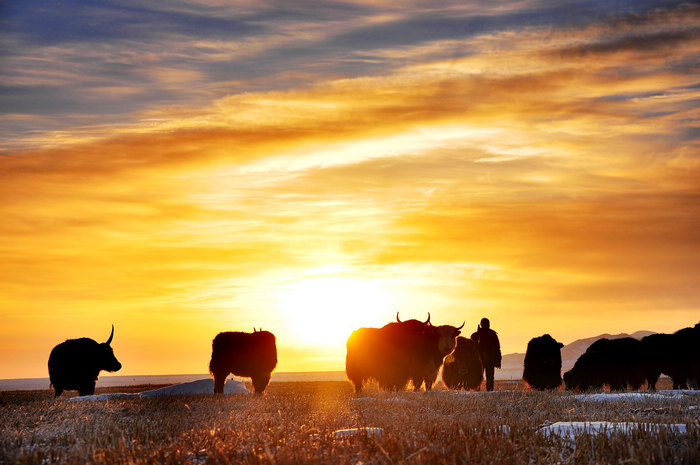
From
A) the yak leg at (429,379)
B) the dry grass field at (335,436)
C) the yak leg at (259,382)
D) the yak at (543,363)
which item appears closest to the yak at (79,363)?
the yak leg at (259,382)

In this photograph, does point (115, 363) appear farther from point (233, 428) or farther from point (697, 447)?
point (697, 447)

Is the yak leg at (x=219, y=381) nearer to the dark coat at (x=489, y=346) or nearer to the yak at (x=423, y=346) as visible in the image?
the yak at (x=423, y=346)

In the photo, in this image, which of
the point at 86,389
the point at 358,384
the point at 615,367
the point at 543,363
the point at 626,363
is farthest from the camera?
the point at 543,363

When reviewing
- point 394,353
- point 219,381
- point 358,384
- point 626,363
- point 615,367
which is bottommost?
point 358,384

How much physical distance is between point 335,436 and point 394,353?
50.0 feet

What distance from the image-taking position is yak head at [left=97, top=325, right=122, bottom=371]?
28328mm

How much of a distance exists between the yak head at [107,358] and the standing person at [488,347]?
49.2 ft

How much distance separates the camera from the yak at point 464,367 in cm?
3072

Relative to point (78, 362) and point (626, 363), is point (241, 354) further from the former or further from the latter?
point (626, 363)

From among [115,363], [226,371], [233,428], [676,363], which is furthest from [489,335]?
[233,428]

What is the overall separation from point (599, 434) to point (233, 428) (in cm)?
575

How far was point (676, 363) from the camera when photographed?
93.7 feet

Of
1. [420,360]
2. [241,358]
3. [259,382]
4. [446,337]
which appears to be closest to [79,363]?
[241,358]

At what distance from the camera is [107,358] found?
28453 mm
